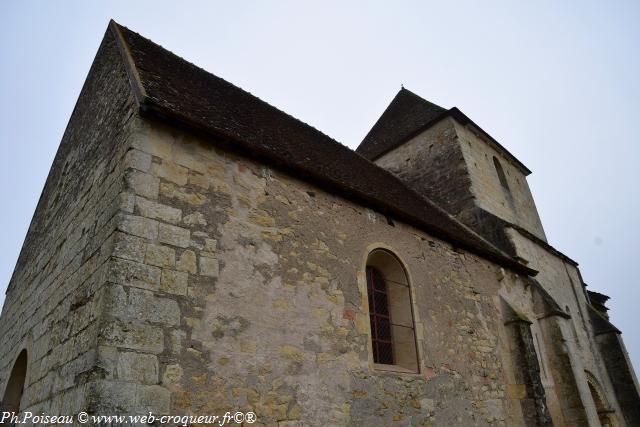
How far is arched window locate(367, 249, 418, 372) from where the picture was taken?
19.9 ft

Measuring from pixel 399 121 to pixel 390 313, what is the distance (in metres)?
9.58

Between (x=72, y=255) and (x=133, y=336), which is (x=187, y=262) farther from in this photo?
(x=72, y=255)

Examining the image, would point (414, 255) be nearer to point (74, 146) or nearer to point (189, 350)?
point (189, 350)

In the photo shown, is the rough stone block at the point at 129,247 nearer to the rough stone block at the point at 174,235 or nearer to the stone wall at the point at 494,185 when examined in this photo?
the rough stone block at the point at 174,235

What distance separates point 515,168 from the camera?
14.7m

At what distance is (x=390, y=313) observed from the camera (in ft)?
21.2

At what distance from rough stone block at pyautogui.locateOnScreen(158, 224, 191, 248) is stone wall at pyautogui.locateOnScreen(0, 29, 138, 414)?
1.42ft

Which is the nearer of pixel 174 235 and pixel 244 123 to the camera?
pixel 174 235

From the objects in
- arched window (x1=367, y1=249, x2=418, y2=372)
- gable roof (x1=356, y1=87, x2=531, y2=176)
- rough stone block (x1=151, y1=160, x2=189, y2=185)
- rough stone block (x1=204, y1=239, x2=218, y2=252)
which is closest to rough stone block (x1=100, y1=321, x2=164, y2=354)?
rough stone block (x1=204, y1=239, x2=218, y2=252)

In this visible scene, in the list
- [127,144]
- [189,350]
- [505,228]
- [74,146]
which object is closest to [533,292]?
[505,228]

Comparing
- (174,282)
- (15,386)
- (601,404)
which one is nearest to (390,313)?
(174,282)

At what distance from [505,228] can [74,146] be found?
29.5 ft

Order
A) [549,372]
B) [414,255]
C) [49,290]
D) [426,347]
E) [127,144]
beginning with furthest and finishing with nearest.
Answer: [549,372], [414,255], [426,347], [49,290], [127,144]

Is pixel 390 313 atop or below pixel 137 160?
below
